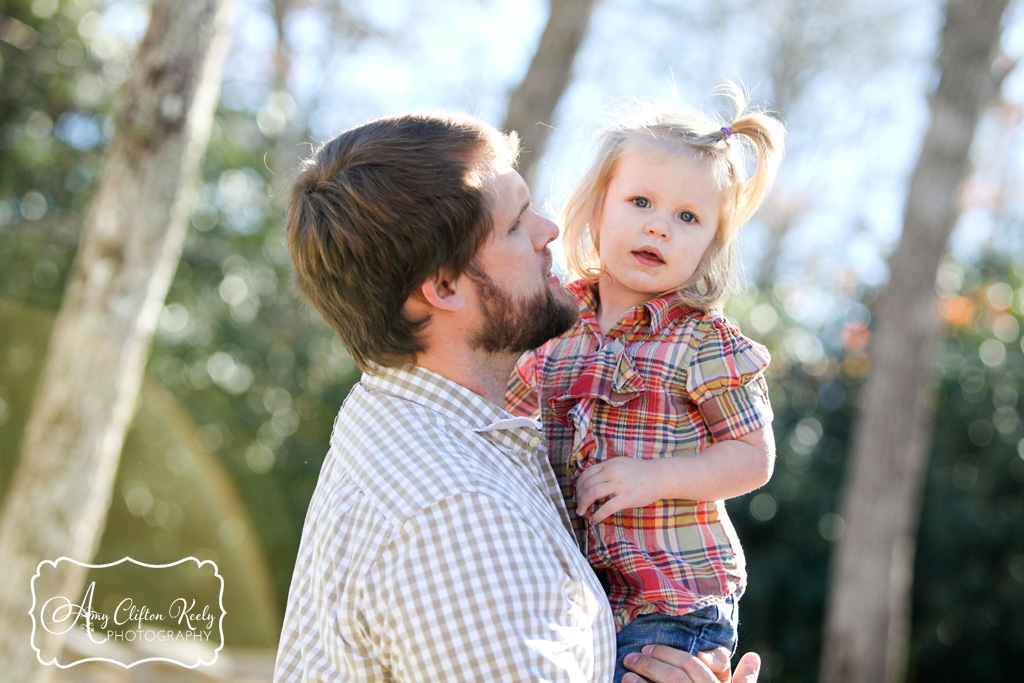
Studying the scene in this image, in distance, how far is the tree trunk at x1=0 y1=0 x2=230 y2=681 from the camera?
341cm

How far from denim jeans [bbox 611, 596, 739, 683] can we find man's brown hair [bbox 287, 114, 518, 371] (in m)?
0.70

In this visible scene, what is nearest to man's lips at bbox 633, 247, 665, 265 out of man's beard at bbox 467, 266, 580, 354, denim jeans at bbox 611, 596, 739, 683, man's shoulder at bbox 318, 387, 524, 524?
man's beard at bbox 467, 266, 580, 354

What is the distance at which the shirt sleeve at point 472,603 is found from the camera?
1.31m

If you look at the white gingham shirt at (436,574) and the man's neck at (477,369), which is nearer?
the white gingham shirt at (436,574)

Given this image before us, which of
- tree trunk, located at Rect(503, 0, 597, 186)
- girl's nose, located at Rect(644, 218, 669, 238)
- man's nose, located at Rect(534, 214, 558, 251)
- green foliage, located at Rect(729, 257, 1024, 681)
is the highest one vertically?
tree trunk, located at Rect(503, 0, 597, 186)

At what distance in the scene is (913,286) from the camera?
4.95 metres

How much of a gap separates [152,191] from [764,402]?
2561mm

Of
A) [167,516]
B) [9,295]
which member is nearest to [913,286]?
[167,516]

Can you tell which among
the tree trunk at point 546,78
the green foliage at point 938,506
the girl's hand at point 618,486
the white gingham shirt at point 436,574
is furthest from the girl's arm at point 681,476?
the green foliage at point 938,506

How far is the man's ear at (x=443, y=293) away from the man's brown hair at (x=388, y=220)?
0.01m

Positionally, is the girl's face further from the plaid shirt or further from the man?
the man

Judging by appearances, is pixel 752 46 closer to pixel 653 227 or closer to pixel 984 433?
pixel 984 433

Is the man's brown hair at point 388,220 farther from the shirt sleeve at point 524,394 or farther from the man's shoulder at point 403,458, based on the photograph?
the shirt sleeve at point 524,394

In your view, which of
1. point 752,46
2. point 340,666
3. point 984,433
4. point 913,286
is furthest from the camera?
point 752,46
